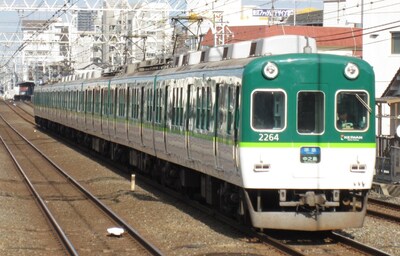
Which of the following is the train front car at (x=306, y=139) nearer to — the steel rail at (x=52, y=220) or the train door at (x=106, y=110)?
the steel rail at (x=52, y=220)

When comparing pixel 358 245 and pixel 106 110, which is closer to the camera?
pixel 358 245

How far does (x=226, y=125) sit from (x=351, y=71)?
1953 mm

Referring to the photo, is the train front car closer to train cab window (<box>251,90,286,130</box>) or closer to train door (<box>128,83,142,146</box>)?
train cab window (<box>251,90,286,130</box>)

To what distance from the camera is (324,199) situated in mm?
12078

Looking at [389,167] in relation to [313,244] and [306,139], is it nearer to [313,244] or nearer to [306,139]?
[313,244]

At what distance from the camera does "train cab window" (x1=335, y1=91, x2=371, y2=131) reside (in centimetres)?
1238

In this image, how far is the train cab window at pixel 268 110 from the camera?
1220 cm

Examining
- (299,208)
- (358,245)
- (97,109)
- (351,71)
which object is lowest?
(358,245)

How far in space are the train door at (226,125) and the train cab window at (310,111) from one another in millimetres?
893

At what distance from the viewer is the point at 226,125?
13180 millimetres

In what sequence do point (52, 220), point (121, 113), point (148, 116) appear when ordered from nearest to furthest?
point (52, 220) → point (148, 116) → point (121, 113)

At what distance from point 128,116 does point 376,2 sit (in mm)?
20663

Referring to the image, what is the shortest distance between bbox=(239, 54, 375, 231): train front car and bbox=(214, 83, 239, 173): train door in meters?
0.49

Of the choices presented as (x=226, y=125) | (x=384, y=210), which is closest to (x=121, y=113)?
(x=384, y=210)
